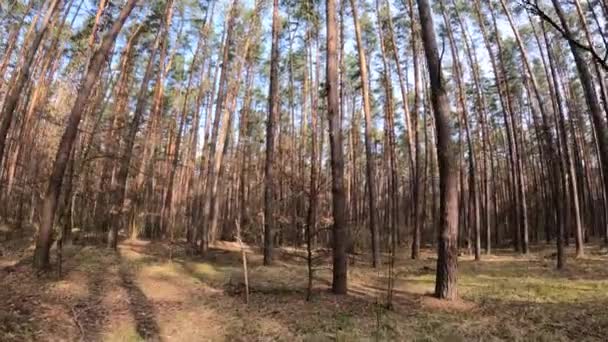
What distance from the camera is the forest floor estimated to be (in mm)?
6094

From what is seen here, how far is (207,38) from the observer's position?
760 inches

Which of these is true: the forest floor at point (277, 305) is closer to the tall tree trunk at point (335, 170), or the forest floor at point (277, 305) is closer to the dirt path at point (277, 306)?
the dirt path at point (277, 306)

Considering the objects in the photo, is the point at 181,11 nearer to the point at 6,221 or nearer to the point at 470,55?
the point at 470,55

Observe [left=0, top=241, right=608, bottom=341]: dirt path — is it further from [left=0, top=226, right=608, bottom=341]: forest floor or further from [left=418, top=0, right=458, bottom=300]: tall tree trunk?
[left=418, top=0, right=458, bottom=300]: tall tree trunk

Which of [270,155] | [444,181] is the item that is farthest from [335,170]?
[270,155]

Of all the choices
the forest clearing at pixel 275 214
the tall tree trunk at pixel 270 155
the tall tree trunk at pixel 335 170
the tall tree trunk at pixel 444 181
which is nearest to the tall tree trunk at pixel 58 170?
the forest clearing at pixel 275 214

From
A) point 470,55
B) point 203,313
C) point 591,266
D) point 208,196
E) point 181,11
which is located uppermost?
point 181,11

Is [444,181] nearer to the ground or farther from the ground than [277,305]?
farther from the ground

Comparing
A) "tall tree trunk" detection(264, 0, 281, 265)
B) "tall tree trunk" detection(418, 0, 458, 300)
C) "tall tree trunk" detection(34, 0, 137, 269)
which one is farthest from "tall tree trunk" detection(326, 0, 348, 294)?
"tall tree trunk" detection(34, 0, 137, 269)

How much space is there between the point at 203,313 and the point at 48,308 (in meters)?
2.74

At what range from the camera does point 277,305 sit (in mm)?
7758

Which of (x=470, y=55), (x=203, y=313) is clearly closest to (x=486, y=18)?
(x=470, y=55)

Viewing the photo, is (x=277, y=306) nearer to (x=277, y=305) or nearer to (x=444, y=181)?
(x=277, y=305)

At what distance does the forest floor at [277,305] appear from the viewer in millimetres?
6094
